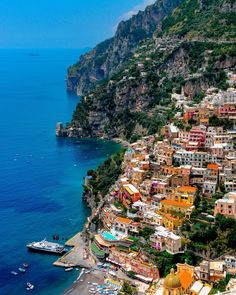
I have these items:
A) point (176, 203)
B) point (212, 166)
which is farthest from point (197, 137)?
point (176, 203)

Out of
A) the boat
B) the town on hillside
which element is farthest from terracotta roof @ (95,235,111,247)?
the boat

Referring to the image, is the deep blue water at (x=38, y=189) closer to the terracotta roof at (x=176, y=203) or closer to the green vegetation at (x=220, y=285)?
the terracotta roof at (x=176, y=203)

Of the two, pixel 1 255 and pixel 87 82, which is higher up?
pixel 87 82

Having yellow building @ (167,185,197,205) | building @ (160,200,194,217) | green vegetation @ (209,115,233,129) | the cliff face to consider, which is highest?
the cliff face

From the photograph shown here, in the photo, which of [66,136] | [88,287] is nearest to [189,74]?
[66,136]

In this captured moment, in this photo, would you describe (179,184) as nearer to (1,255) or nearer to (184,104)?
(1,255)

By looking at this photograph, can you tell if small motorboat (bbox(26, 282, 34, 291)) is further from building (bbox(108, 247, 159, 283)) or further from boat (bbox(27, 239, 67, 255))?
building (bbox(108, 247, 159, 283))

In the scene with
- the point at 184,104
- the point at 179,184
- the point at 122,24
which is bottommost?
the point at 179,184
